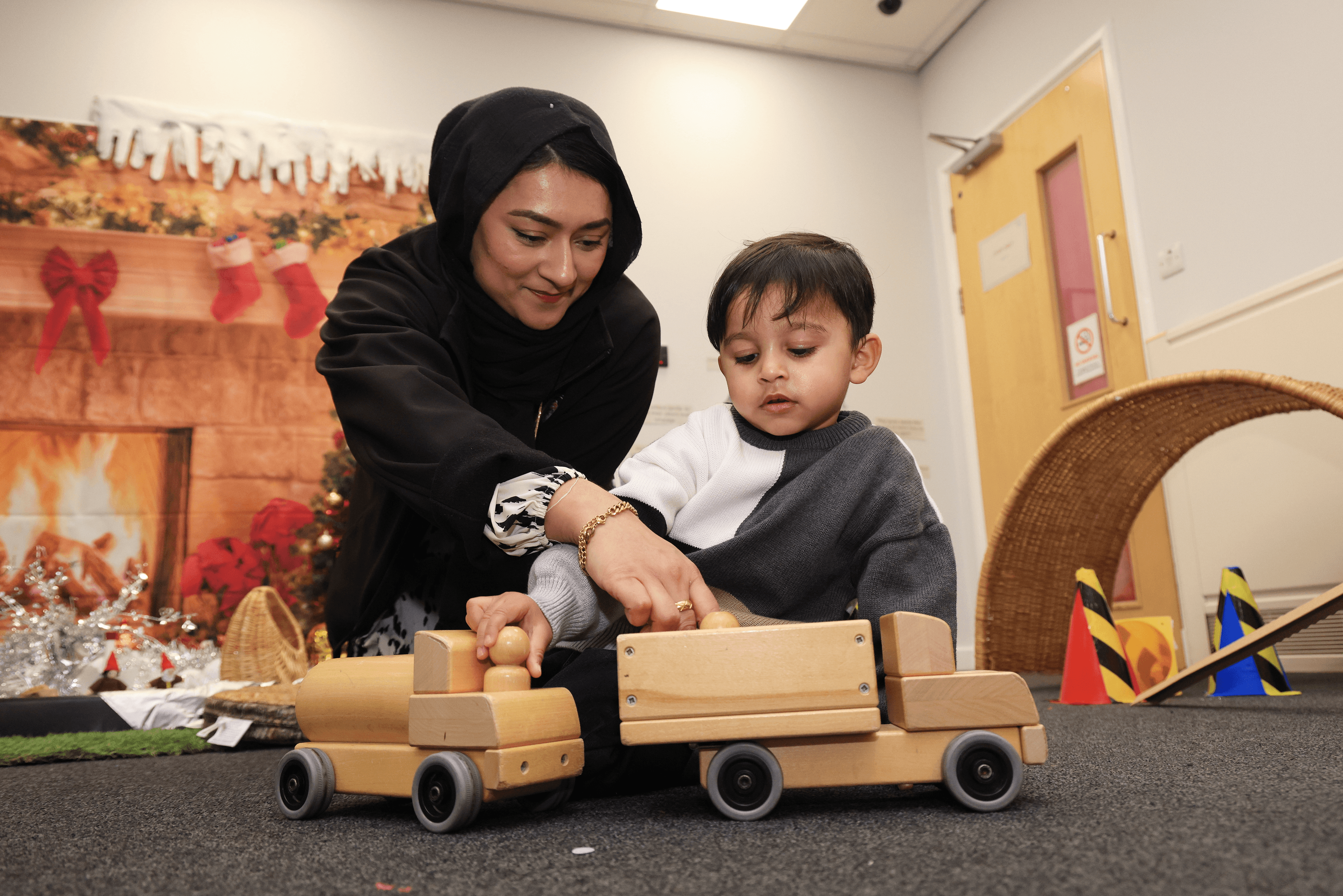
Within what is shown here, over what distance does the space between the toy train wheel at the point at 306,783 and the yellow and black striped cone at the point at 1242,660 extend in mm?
1686

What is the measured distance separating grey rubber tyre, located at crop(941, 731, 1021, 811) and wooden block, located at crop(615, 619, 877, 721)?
0.29 feet

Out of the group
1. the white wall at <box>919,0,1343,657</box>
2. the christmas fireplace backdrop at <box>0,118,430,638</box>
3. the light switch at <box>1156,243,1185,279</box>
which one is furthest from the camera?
the christmas fireplace backdrop at <box>0,118,430,638</box>

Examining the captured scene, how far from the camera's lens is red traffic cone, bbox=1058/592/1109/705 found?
1.79 metres

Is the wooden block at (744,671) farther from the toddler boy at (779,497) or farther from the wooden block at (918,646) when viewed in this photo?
the toddler boy at (779,497)

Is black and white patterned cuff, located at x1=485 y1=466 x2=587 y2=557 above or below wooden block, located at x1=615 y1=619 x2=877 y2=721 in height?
above

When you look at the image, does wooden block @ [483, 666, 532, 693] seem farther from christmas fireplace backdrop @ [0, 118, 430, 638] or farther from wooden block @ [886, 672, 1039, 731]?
christmas fireplace backdrop @ [0, 118, 430, 638]

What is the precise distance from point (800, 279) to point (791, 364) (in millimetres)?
90

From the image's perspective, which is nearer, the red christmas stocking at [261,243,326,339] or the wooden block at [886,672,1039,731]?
the wooden block at [886,672,1039,731]

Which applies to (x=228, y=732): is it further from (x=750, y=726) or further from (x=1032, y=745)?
(x=1032, y=745)

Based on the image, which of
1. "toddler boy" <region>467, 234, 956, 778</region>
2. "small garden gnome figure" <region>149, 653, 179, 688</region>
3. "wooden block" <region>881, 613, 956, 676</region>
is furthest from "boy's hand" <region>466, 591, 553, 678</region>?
"small garden gnome figure" <region>149, 653, 179, 688</region>

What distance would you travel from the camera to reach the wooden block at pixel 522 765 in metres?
0.64

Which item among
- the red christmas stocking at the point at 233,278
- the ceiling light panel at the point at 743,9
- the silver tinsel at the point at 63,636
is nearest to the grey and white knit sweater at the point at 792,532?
the silver tinsel at the point at 63,636

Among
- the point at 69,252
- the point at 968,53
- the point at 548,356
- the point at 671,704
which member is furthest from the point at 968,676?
the point at 968,53

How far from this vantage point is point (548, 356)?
1226 millimetres
